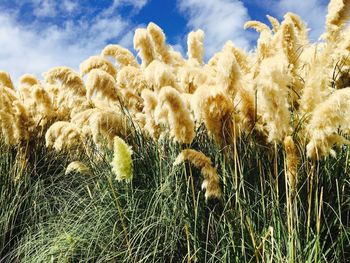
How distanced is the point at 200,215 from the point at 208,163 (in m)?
0.56

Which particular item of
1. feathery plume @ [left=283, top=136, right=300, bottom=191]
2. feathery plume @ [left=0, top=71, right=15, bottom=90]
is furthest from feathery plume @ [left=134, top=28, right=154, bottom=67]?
feathery plume @ [left=0, top=71, right=15, bottom=90]

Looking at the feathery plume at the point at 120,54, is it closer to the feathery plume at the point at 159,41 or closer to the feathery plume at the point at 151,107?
the feathery plume at the point at 159,41

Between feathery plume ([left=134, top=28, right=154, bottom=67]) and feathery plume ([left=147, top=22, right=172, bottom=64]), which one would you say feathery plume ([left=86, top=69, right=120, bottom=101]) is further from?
feathery plume ([left=147, top=22, right=172, bottom=64])

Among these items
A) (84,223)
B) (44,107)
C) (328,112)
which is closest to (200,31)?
(44,107)

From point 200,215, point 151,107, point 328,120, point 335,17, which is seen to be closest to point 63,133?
point 151,107

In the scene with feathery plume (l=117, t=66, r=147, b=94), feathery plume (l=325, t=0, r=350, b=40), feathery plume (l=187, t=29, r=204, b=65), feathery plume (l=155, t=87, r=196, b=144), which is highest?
feathery plume (l=187, t=29, r=204, b=65)

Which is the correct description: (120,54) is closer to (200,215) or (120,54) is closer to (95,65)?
(95,65)

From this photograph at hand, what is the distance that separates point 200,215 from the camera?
3.24 m

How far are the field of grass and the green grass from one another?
1 centimetres

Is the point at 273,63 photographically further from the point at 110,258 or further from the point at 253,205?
the point at 110,258

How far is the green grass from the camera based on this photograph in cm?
283

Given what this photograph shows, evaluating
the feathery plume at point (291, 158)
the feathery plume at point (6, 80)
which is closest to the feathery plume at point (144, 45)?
the feathery plume at point (291, 158)

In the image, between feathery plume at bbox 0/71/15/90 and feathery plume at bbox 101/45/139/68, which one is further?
feathery plume at bbox 0/71/15/90

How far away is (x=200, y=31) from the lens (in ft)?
16.7
